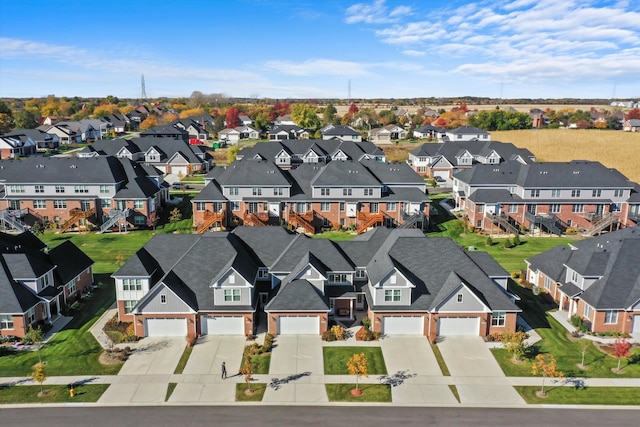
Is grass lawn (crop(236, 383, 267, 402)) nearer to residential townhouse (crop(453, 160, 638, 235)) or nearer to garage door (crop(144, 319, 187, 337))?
garage door (crop(144, 319, 187, 337))

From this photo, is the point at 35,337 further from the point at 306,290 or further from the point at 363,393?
the point at 363,393

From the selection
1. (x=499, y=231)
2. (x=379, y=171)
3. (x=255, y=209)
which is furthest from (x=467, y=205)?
(x=255, y=209)

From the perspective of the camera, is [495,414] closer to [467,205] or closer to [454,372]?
[454,372]

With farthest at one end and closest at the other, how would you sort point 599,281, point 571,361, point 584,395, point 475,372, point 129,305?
point 129,305 < point 599,281 < point 571,361 < point 475,372 < point 584,395

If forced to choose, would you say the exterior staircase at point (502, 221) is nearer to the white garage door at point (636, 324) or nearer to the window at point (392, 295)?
the white garage door at point (636, 324)

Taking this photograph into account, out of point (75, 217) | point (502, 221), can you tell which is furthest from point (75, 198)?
point (502, 221)

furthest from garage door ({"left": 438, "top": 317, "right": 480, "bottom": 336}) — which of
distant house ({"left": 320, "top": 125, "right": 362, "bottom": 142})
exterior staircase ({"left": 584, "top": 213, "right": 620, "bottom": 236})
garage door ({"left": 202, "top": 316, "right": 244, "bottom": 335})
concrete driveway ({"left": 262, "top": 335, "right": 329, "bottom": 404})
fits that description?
→ distant house ({"left": 320, "top": 125, "right": 362, "bottom": 142})
